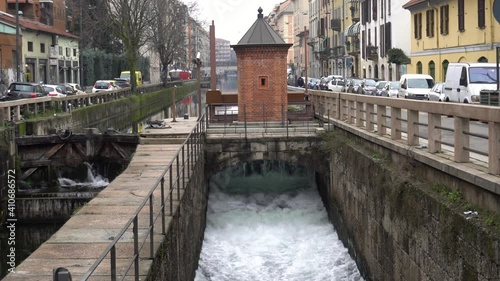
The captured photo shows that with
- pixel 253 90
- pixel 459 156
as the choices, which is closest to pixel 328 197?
pixel 253 90

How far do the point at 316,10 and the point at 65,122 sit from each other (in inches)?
2891

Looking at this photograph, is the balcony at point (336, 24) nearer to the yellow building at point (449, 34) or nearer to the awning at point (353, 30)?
the awning at point (353, 30)

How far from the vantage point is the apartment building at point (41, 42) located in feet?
173

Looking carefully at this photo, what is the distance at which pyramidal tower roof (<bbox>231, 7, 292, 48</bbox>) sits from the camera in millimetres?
25447

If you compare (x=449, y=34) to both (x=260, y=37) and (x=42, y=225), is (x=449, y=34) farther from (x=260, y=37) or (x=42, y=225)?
(x=42, y=225)

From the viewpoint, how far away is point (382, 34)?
5959 centimetres

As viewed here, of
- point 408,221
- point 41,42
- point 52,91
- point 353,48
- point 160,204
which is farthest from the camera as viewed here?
point 353,48

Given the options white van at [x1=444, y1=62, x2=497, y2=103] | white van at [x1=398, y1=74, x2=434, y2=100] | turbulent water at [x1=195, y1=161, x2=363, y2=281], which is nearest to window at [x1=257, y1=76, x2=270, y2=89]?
turbulent water at [x1=195, y1=161, x2=363, y2=281]

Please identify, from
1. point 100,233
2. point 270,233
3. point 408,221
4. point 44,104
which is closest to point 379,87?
point 44,104

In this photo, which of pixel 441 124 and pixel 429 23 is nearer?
pixel 441 124

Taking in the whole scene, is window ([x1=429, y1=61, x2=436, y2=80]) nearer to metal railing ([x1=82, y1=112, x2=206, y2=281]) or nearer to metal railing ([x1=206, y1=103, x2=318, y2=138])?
metal railing ([x1=206, y1=103, x2=318, y2=138])

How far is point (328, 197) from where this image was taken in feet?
67.0

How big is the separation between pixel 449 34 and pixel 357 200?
2588 centimetres

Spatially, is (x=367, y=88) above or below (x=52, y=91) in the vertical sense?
below
